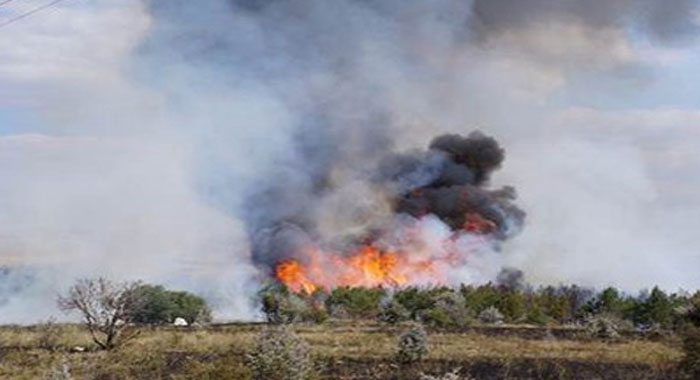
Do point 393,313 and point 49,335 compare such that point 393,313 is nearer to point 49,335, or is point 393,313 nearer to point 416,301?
point 416,301

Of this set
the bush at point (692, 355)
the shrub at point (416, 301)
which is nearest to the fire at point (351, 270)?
the shrub at point (416, 301)

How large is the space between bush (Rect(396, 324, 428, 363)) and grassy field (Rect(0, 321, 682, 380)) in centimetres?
46

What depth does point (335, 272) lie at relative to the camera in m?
102

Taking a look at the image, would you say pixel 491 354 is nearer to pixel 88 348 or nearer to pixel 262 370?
pixel 262 370

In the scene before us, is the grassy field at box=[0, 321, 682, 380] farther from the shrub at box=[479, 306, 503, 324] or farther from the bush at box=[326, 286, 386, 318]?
the bush at box=[326, 286, 386, 318]

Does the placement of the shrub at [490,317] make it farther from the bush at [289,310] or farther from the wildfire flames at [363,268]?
the wildfire flames at [363,268]

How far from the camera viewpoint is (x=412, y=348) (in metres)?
36.9

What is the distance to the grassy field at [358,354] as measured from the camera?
33.9 metres

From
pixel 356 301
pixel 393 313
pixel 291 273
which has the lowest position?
pixel 393 313

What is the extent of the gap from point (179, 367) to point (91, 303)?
1278cm

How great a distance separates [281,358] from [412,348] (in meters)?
8.85

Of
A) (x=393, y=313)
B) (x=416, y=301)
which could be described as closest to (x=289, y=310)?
(x=393, y=313)

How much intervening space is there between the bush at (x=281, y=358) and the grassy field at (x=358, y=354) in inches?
33.6

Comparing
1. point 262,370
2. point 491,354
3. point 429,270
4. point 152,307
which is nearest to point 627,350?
point 491,354
